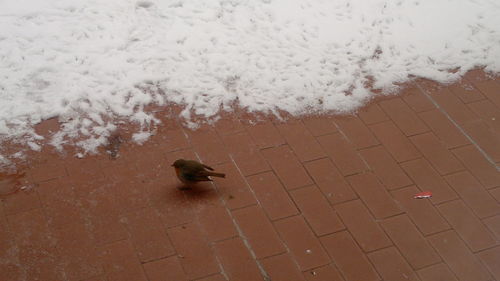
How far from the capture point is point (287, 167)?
3.85 m

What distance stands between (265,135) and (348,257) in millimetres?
1035

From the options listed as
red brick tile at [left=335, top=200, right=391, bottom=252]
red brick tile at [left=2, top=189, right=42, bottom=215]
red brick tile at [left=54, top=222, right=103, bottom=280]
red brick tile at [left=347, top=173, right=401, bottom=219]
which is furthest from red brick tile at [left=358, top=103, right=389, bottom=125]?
red brick tile at [left=2, top=189, right=42, bottom=215]

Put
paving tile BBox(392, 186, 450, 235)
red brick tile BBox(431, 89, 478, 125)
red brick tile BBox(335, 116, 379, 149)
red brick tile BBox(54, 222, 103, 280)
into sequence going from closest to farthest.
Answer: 1. red brick tile BBox(54, 222, 103, 280)
2. paving tile BBox(392, 186, 450, 235)
3. red brick tile BBox(335, 116, 379, 149)
4. red brick tile BBox(431, 89, 478, 125)

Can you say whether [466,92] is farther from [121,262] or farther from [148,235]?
[121,262]

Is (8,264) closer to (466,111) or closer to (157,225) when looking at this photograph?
(157,225)

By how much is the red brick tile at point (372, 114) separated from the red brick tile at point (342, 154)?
0.91 feet

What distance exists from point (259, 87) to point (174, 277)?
167 centimetres

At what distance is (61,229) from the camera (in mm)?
3363

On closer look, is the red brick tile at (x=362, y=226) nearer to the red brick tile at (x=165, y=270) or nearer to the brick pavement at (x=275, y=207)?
the brick pavement at (x=275, y=207)

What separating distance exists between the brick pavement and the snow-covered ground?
0.75ft

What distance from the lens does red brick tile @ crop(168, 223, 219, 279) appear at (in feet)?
10.6

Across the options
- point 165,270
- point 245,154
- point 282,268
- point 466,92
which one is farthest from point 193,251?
point 466,92

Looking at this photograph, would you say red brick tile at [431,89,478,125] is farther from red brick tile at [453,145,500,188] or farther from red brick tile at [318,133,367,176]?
red brick tile at [318,133,367,176]

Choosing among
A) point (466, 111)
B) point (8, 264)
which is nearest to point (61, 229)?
point (8, 264)
